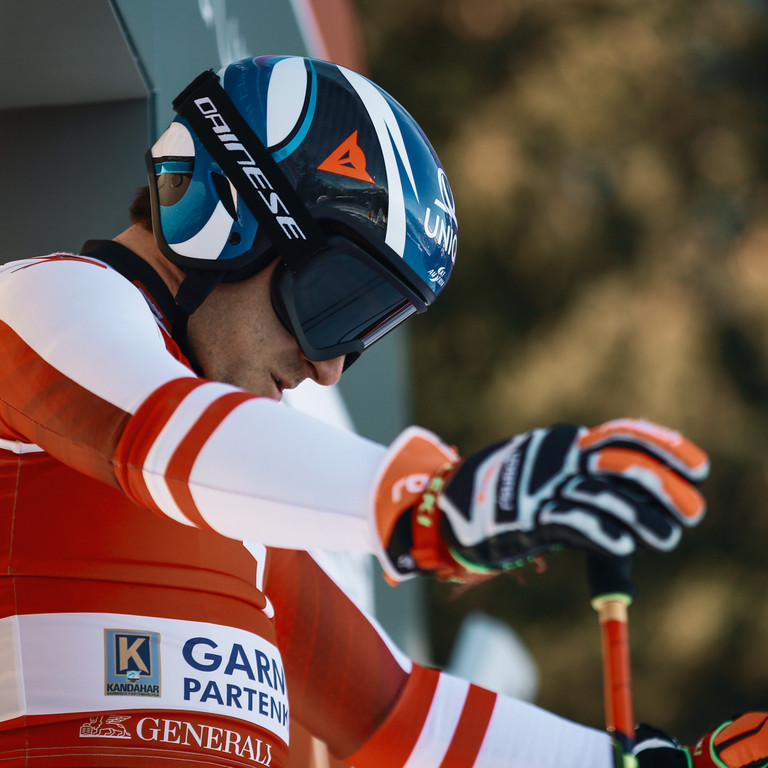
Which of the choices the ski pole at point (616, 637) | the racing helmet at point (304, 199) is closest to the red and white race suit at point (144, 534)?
the racing helmet at point (304, 199)

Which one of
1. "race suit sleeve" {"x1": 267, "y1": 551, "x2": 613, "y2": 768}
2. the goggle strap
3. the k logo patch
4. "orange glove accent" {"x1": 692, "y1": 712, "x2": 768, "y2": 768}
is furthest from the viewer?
"race suit sleeve" {"x1": 267, "y1": 551, "x2": 613, "y2": 768}

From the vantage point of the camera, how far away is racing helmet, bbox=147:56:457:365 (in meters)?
1.40

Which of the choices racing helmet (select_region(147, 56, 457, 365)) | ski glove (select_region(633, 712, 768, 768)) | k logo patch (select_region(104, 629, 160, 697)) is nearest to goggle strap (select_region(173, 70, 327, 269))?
racing helmet (select_region(147, 56, 457, 365))

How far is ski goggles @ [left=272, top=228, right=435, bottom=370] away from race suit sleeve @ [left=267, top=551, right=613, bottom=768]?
35 centimetres

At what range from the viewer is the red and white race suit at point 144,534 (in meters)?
0.94

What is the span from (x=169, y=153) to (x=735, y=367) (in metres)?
8.96

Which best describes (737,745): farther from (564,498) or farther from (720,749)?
(564,498)

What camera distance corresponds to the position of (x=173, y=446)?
0.94 metres

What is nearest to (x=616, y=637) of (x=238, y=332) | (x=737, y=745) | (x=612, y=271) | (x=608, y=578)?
(x=608, y=578)

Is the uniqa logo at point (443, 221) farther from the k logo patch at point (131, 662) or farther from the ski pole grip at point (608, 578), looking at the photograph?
the k logo patch at point (131, 662)

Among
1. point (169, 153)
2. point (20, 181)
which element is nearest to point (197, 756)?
point (169, 153)

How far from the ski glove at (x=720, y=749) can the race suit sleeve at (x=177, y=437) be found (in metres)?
0.85

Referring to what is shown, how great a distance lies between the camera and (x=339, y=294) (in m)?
1.43

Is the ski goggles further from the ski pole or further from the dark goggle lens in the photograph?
the ski pole
